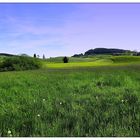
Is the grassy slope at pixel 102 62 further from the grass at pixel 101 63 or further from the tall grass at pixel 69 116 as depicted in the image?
the tall grass at pixel 69 116

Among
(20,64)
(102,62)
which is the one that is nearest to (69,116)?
(20,64)

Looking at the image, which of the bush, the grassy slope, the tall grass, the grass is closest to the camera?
the tall grass

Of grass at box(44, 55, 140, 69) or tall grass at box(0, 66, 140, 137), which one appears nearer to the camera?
tall grass at box(0, 66, 140, 137)

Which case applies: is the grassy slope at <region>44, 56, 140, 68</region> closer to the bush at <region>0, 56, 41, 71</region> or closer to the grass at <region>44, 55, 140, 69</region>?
the grass at <region>44, 55, 140, 69</region>

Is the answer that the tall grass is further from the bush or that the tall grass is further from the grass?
the bush

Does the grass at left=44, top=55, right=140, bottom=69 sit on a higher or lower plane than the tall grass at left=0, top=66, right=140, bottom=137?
lower

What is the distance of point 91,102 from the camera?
21.4 ft

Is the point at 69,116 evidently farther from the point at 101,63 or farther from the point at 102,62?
the point at 102,62

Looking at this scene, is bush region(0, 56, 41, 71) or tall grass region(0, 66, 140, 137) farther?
bush region(0, 56, 41, 71)

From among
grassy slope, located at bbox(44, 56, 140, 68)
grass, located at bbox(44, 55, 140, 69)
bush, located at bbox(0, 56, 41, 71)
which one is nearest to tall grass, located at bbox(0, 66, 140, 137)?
grass, located at bbox(44, 55, 140, 69)

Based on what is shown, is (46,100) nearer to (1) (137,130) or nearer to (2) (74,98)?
(2) (74,98)

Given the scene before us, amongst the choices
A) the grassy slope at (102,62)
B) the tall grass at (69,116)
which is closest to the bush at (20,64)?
the grassy slope at (102,62)

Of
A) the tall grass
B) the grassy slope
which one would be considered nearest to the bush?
the grassy slope

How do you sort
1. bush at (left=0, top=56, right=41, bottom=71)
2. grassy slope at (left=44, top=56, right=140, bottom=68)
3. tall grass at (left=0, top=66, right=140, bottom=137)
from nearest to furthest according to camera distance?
tall grass at (left=0, top=66, right=140, bottom=137) → bush at (left=0, top=56, right=41, bottom=71) → grassy slope at (left=44, top=56, right=140, bottom=68)
